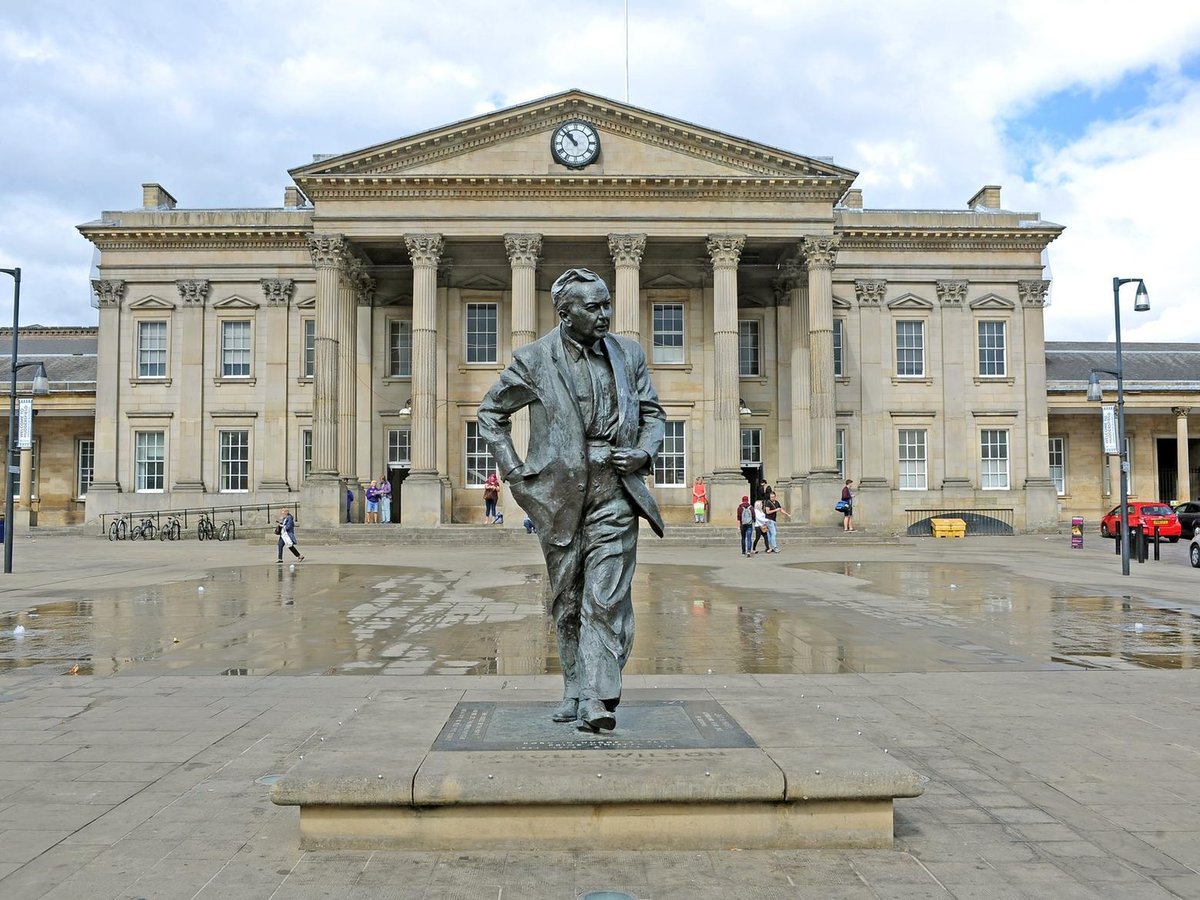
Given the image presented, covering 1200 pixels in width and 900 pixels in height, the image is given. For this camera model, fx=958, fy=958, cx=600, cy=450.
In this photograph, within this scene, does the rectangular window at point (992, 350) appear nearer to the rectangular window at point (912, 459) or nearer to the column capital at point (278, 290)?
the rectangular window at point (912, 459)

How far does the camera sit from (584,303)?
4.93 metres

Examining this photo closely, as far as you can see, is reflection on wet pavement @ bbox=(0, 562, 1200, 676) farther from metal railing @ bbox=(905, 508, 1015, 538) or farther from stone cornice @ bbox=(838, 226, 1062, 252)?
stone cornice @ bbox=(838, 226, 1062, 252)

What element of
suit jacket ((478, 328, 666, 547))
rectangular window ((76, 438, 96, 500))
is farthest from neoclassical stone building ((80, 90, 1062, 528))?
suit jacket ((478, 328, 666, 547))

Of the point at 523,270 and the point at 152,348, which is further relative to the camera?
the point at 152,348

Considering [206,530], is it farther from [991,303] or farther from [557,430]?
[557,430]

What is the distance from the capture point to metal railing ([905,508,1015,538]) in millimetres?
39312

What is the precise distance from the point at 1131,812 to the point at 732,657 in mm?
4918

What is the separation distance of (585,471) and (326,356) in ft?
101

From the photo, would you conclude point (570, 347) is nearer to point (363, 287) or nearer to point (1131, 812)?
point (1131, 812)

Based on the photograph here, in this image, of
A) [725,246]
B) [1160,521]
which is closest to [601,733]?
[725,246]

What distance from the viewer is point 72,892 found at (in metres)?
3.61

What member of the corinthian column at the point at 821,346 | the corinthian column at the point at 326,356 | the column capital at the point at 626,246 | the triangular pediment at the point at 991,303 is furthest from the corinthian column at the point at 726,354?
the corinthian column at the point at 326,356

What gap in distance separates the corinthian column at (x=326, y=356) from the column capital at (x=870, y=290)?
21170 mm

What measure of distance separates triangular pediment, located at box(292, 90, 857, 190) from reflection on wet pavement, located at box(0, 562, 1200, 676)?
20.7 meters
